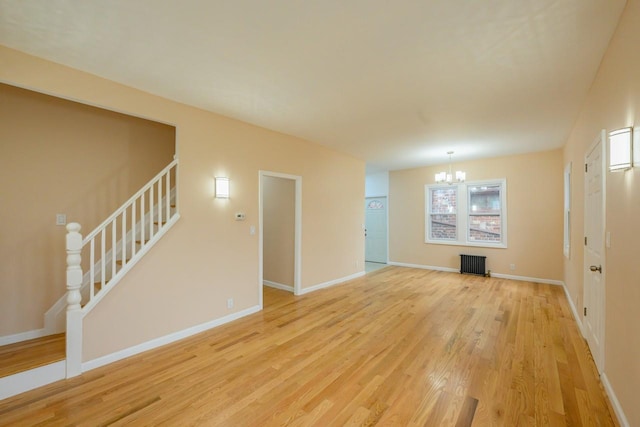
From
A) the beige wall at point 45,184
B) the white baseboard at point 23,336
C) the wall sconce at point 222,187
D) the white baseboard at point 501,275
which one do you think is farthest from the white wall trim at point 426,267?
the white baseboard at point 23,336

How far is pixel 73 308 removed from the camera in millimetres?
2453

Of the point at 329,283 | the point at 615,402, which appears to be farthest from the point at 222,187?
the point at 615,402

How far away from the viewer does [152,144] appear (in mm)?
3928

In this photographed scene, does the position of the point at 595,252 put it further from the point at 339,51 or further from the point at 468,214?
the point at 468,214

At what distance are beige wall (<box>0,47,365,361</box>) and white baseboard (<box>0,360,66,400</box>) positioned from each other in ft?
0.68

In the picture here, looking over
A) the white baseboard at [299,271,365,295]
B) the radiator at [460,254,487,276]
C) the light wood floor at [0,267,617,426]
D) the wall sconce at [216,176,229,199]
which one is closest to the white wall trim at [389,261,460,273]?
the radiator at [460,254,487,276]

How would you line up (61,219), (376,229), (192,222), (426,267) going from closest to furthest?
(61,219)
(192,222)
(426,267)
(376,229)

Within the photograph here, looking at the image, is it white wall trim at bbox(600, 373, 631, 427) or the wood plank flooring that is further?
the wood plank flooring

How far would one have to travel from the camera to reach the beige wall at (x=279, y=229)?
5.12 meters

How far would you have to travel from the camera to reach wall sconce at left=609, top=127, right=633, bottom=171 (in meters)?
1.74

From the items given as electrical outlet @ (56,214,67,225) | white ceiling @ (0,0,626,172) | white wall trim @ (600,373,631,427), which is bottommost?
white wall trim @ (600,373,631,427)

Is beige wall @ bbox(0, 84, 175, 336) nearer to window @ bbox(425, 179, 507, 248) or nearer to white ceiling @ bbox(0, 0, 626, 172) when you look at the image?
white ceiling @ bbox(0, 0, 626, 172)

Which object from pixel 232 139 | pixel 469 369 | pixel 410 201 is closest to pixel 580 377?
pixel 469 369

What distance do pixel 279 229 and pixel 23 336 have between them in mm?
3558
